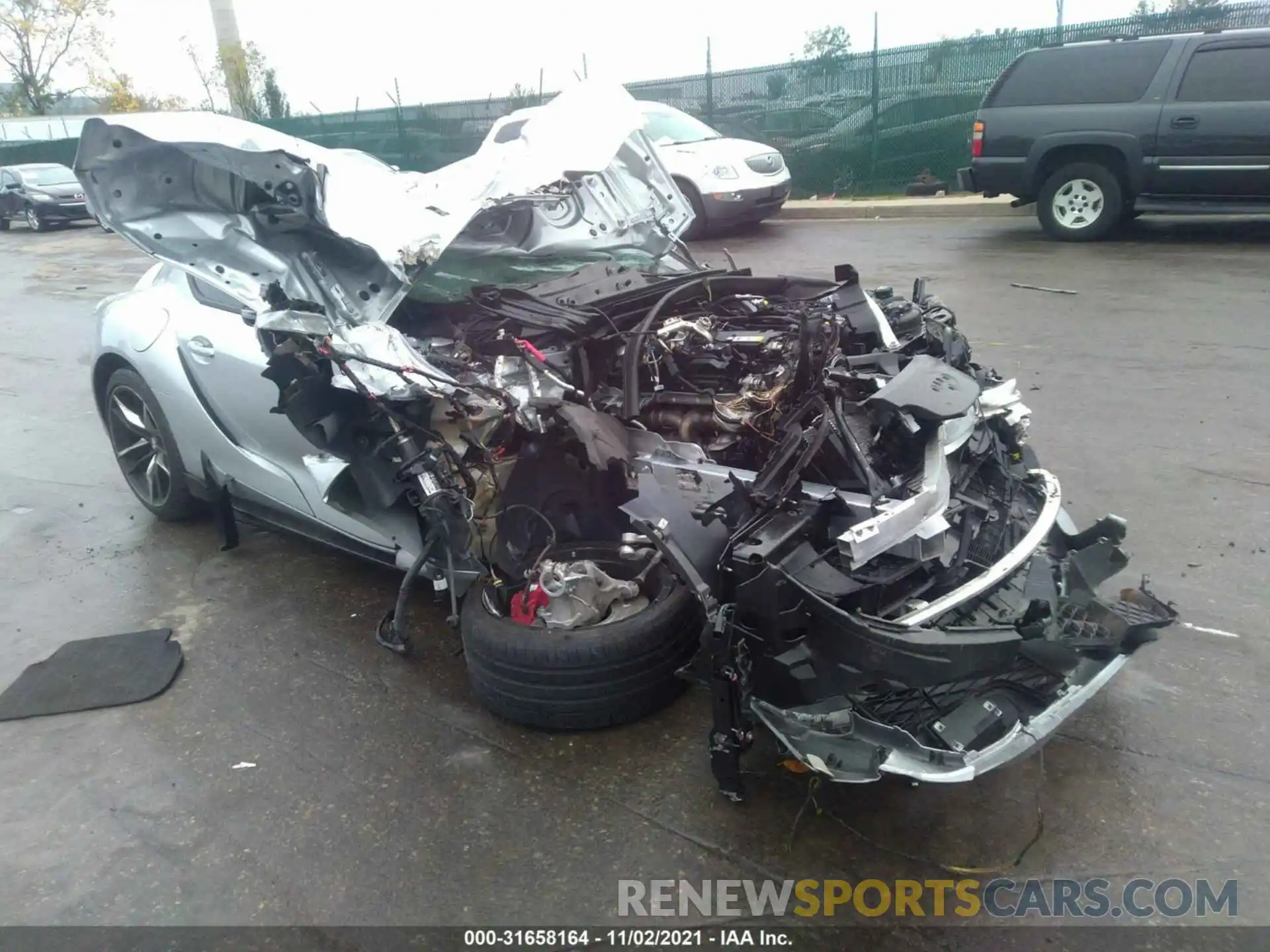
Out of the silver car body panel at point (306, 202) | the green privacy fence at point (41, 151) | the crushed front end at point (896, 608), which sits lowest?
the crushed front end at point (896, 608)

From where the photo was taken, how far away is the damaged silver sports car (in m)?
2.45

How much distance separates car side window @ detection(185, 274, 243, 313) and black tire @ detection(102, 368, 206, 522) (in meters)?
0.56

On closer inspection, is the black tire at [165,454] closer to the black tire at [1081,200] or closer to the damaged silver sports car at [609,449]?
the damaged silver sports car at [609,449]

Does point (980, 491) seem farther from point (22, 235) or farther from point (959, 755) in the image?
point (22, 235)

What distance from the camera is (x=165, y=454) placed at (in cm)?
466

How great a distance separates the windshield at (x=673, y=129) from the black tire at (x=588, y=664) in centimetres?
1088

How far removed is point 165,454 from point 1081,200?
10.4 meters

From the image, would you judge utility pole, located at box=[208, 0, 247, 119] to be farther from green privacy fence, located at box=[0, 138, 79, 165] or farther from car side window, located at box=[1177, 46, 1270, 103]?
car side window, located at box=[1177, 46, 1270, 103]

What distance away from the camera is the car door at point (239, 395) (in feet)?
12.6

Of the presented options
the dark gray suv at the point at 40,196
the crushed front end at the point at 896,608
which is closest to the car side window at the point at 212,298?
the crushed front end at the point at 896,608

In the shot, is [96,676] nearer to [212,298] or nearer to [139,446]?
[139,446]

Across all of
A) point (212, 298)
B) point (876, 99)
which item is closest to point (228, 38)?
point (876, 99)

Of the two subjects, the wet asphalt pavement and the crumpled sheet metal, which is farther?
the crumpled sheet metal
